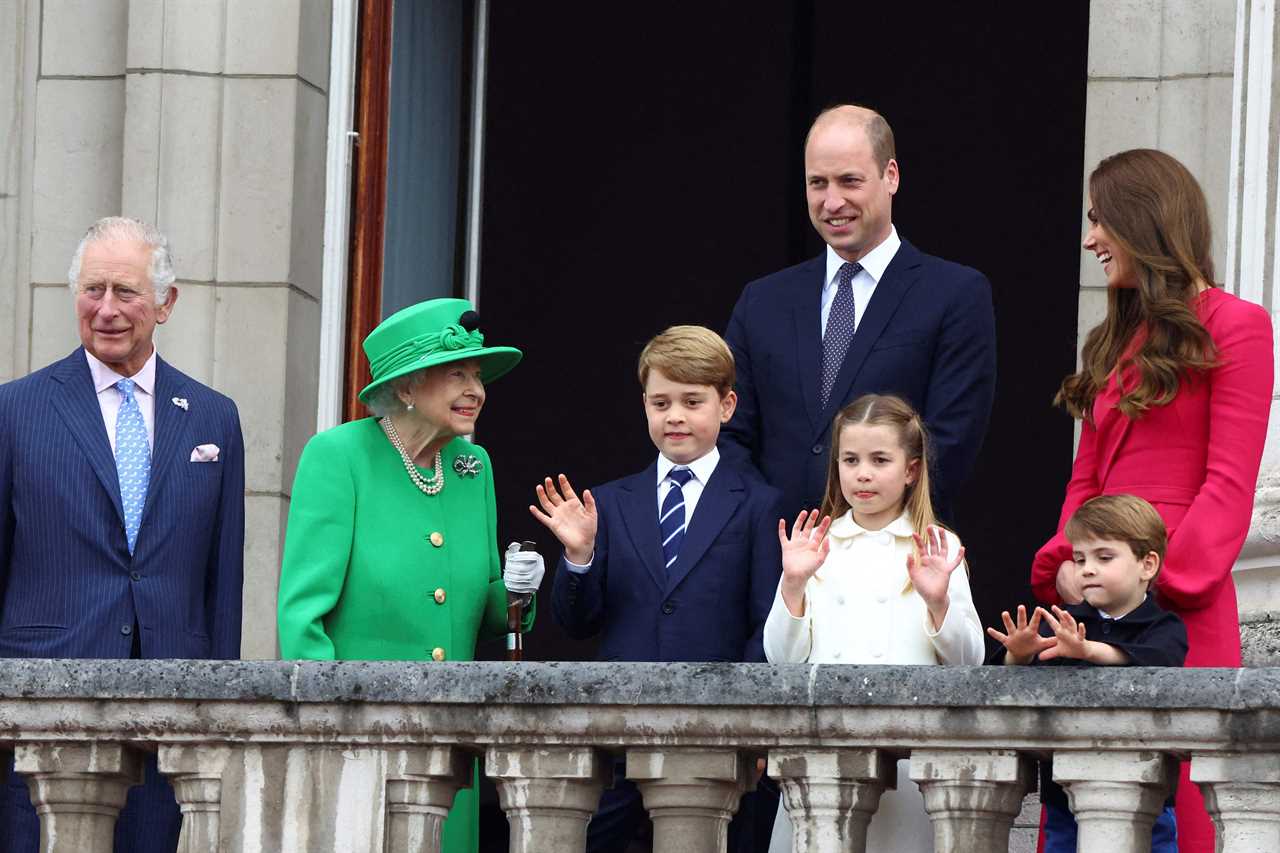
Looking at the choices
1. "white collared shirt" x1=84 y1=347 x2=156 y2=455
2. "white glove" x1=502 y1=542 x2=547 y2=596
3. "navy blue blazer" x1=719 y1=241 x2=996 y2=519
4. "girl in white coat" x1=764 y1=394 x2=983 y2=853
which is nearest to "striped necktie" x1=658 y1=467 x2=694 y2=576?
"navy blue blazer" x1=719 y1=241 x2=996 y2=519

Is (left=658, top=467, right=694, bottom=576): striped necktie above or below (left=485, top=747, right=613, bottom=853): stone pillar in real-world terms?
above

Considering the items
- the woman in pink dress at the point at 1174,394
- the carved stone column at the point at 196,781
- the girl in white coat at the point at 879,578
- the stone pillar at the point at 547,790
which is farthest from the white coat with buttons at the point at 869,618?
the carved stone column at the point at 196,781

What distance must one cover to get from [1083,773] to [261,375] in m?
4.52

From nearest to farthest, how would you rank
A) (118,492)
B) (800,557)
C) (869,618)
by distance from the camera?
(800,557) < (869,618) < (118,492)

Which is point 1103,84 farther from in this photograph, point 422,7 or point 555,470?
point 555,470

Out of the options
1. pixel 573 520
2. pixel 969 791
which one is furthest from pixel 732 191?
pixel 969 791

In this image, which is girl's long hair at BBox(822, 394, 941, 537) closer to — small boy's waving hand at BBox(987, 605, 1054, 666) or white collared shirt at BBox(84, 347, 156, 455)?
small boy's waving hand at BBox(987, 605, 1054, 666)

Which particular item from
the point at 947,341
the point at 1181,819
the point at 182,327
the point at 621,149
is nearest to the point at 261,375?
the point at 182,327

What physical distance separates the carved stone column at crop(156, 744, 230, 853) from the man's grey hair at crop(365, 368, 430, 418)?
1.22 m

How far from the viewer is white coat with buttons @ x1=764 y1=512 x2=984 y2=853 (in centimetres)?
532

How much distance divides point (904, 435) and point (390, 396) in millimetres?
1227

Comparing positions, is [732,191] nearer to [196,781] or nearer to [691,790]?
[196,781]

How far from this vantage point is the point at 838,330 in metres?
6.16

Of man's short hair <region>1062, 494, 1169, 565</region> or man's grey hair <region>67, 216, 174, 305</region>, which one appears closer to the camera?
man's short hair <region>1062, 494, 1169, 565</region>
